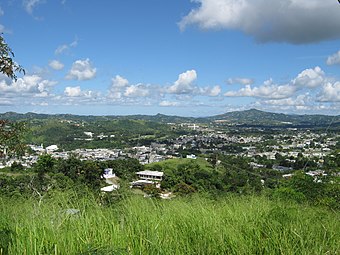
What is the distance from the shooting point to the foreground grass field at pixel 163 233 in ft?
7.55

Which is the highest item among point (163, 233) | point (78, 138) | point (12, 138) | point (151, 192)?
point (12, 138)

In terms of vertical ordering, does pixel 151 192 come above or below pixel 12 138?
below

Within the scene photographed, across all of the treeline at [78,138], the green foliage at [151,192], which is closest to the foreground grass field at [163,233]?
the green foliage at [151,192]

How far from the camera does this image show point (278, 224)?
2955 mm

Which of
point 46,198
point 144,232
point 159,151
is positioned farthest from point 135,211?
point 159,151

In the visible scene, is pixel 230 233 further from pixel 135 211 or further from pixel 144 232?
pixel 135 211

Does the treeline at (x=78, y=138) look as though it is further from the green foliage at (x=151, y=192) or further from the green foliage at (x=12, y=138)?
the green foliage at (x=12, y=138)

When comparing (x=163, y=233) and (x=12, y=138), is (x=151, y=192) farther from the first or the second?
(x=163, y=233)

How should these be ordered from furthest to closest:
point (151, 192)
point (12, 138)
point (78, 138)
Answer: point (78, 138) → point (151, 192) → point (12, 138)

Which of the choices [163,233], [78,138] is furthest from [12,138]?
[78,138]

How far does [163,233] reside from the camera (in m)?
2.78

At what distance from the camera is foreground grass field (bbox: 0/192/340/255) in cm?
230

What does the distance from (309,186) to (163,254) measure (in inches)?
312

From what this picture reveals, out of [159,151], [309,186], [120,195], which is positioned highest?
[120,195]
